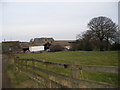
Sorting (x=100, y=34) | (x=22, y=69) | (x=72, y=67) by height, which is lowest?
(x=22, y=69)

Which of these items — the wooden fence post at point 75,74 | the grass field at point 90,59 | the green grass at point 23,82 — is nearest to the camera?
the wooden fence post at point 75,74

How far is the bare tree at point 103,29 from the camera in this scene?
149 feet

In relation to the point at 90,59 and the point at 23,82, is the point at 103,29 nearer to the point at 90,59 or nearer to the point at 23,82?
the point at 90,59

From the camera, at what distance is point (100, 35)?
46594 millimetres

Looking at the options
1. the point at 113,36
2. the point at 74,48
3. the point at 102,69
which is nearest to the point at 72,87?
the point at 102,69

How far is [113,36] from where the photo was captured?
44500mm

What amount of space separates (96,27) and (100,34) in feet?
8.58

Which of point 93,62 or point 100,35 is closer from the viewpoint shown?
point 93,62

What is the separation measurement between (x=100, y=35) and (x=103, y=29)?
1.99m

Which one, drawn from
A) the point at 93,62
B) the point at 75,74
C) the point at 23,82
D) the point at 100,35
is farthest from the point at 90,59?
the point at 100,35

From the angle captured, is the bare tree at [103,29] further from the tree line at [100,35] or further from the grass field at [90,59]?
the grass field at [90,59]

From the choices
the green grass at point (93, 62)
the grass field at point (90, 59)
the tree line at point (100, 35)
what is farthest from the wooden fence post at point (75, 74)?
the tree line at point (100, 35)

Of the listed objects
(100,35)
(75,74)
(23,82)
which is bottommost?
(23,82)

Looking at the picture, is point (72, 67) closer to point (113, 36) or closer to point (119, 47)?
point (119, 47)
